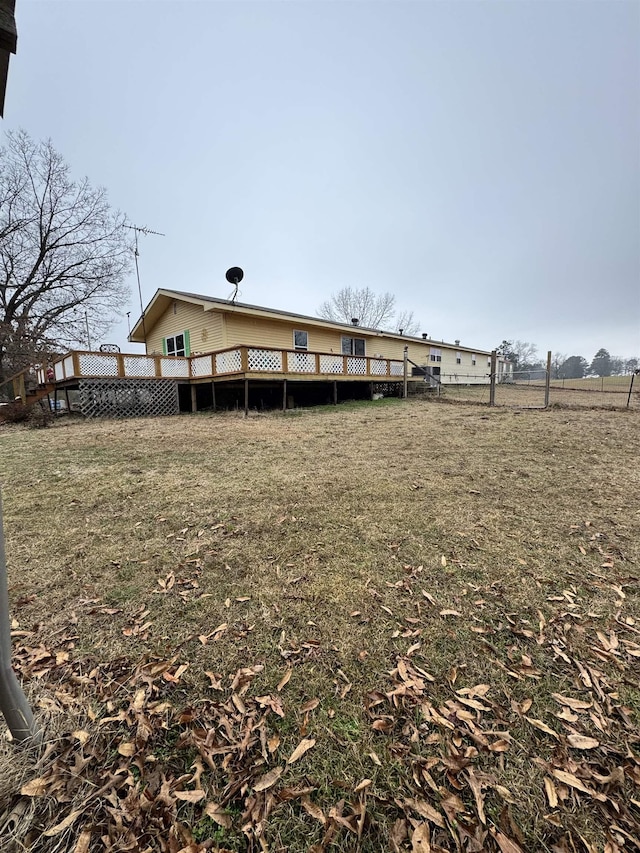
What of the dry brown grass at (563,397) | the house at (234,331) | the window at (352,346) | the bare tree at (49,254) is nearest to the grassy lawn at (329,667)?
the dry brown grass at (563,397)

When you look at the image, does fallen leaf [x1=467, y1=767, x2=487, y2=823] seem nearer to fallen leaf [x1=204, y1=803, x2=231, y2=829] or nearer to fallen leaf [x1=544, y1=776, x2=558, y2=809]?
fallen leaf [x1=544, y1=776, x2=558, y2=809]

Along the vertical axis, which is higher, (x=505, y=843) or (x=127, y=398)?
(x=127, y=398)

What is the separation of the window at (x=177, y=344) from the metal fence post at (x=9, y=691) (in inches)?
595

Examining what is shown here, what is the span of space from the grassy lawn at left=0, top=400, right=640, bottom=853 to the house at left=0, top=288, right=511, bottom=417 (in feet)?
23.6

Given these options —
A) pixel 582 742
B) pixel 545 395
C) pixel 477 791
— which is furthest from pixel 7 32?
pixel 545 395

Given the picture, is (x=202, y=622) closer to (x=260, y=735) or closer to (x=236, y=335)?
(x=260, y=735)

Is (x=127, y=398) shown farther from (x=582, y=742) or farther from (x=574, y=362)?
(x=574, y=362)

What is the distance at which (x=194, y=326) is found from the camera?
48.2ft

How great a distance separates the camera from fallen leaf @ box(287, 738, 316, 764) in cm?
144

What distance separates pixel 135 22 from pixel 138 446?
15.3m

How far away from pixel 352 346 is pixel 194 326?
8246 millimetres

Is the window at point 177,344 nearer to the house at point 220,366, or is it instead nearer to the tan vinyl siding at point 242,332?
the house at point 220,366

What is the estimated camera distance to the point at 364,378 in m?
14.2

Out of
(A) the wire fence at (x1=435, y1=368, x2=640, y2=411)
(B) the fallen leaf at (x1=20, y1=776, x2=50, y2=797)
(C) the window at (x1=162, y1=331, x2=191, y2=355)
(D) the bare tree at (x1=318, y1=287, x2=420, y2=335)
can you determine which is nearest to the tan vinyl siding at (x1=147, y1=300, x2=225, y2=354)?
(C) the window at (x1=162, y1=331, x2=191, y2=355)
